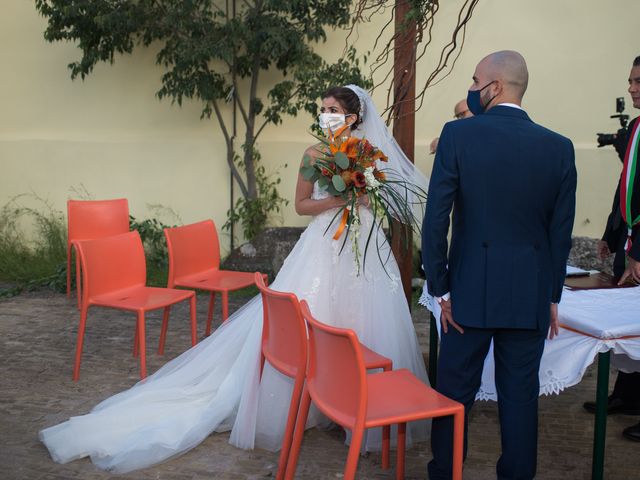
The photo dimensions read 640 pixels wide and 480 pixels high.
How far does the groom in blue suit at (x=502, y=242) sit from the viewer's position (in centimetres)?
247

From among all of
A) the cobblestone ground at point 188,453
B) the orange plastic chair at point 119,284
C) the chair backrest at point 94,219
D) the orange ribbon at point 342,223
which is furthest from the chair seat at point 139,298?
the chair backrest at point 94,219

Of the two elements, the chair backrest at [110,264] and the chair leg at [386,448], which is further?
the chair backrest at [110,264]

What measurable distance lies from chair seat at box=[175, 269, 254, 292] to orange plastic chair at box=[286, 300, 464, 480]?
217 centimetres

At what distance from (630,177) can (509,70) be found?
146 centimetres

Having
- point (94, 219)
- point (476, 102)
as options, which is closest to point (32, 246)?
point (94, 219)

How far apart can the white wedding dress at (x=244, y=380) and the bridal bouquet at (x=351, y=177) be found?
15 centimetres

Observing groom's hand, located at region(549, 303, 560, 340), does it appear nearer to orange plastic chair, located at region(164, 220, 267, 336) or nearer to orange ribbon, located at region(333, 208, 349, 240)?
orange ribbon, located at region(333, 208, 349, 240)

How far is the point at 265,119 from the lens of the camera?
7.84 meters

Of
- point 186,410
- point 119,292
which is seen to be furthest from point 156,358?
point 186,410

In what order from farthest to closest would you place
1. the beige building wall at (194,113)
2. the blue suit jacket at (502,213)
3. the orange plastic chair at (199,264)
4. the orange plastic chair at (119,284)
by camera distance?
the beige building wall at (194,113), the orange plastic chair at (199,264), the orange plastic chair at (119,284), the blue suit jacket at (502,213)

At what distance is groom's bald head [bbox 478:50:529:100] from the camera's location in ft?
8.23

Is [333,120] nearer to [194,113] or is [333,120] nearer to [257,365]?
[257,365]

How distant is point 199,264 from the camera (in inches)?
202

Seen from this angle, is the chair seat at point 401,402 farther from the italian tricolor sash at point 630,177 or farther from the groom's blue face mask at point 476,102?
the italian tricolor sash at point 630,177
